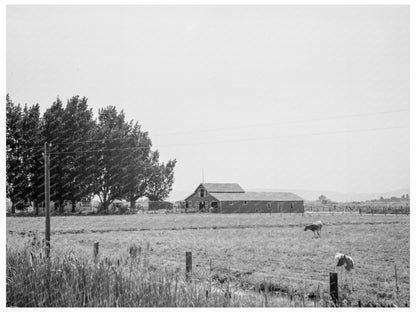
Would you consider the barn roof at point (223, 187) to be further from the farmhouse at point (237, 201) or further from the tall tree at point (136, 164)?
the tall tree at point (136, 164)

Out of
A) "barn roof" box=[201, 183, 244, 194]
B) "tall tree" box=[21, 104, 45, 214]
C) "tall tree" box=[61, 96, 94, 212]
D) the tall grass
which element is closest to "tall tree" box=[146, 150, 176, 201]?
"barn roof" box=[201, 183, 244, 194]

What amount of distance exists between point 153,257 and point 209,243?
5207 millimetres

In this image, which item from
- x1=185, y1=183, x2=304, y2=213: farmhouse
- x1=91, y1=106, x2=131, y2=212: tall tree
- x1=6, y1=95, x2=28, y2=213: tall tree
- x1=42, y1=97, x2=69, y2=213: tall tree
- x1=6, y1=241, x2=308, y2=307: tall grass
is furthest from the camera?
x1=185, y1=183, x2=304, y2=213: farmhouse

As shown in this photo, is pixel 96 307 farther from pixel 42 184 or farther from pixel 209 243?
pixel 42 184

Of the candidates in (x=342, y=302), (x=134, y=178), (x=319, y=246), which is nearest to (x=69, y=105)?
(x=134, y=178)

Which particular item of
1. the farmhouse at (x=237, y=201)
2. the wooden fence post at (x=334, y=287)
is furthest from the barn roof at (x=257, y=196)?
the wooden fence post at (x=334, y=287)

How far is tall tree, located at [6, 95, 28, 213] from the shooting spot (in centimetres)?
2469

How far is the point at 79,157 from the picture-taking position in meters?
40.7

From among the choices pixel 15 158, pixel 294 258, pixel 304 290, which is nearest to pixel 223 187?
pixel 15 158

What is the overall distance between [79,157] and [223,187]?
3337 centimetres

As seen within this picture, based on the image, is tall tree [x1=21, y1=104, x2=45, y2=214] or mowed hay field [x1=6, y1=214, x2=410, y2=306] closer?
mowed hay field [x1=6, y1=214, x2=410, y2=306]

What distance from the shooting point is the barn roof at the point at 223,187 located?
68750 mm

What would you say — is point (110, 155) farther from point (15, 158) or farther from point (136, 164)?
point (15, 158)

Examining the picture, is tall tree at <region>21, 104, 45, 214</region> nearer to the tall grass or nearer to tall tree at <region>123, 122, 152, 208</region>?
the tall grass
